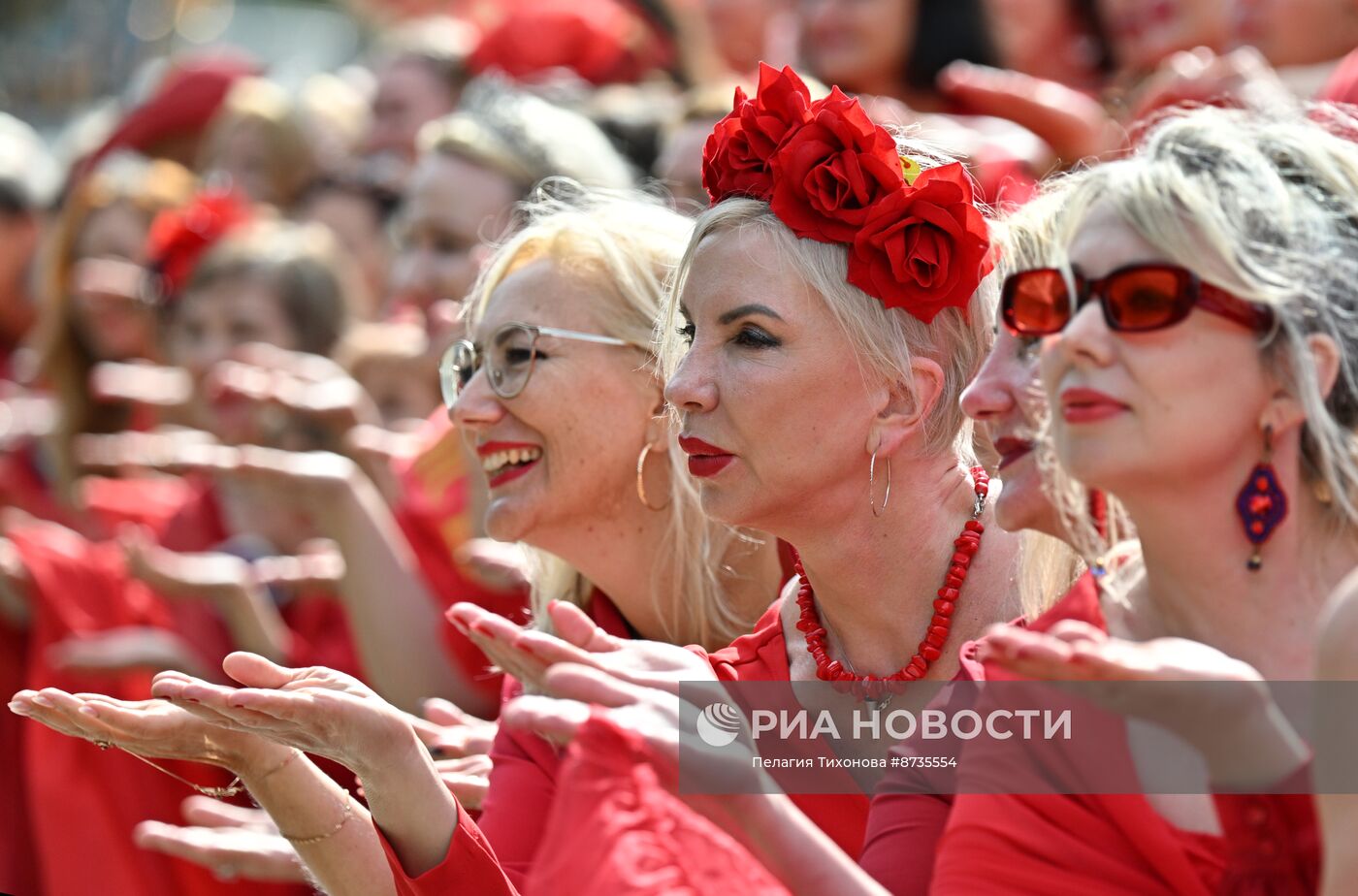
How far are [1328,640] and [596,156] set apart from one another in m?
2.97

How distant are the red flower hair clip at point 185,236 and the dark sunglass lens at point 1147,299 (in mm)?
3919

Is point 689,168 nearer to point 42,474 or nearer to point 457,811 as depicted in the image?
point 457,811

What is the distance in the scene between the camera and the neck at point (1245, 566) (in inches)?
70.9

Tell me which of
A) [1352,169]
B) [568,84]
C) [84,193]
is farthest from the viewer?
[84,193]

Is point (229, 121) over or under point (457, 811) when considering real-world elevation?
over

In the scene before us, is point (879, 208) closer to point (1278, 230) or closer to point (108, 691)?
point (1278, 230)

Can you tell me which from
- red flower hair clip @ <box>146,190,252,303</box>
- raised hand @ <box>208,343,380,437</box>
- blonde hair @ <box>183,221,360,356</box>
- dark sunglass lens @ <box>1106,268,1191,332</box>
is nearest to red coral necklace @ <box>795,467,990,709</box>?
dark sunglass lens @ <box>1106,268,1191,332</box>

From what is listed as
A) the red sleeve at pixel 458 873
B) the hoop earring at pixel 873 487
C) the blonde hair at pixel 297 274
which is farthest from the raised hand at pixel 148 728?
the blonde hair at pixel 297 274

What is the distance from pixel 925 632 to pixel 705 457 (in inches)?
15.1

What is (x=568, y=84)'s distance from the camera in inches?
215

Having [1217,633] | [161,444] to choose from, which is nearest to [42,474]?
[161,444]

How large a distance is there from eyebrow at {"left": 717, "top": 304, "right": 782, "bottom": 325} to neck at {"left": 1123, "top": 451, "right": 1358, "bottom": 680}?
2.40 feet

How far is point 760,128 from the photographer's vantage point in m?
2.53

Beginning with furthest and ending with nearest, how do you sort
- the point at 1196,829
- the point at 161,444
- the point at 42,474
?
the point at 42,474 → the point at 161,444 → the point at 1196,829
